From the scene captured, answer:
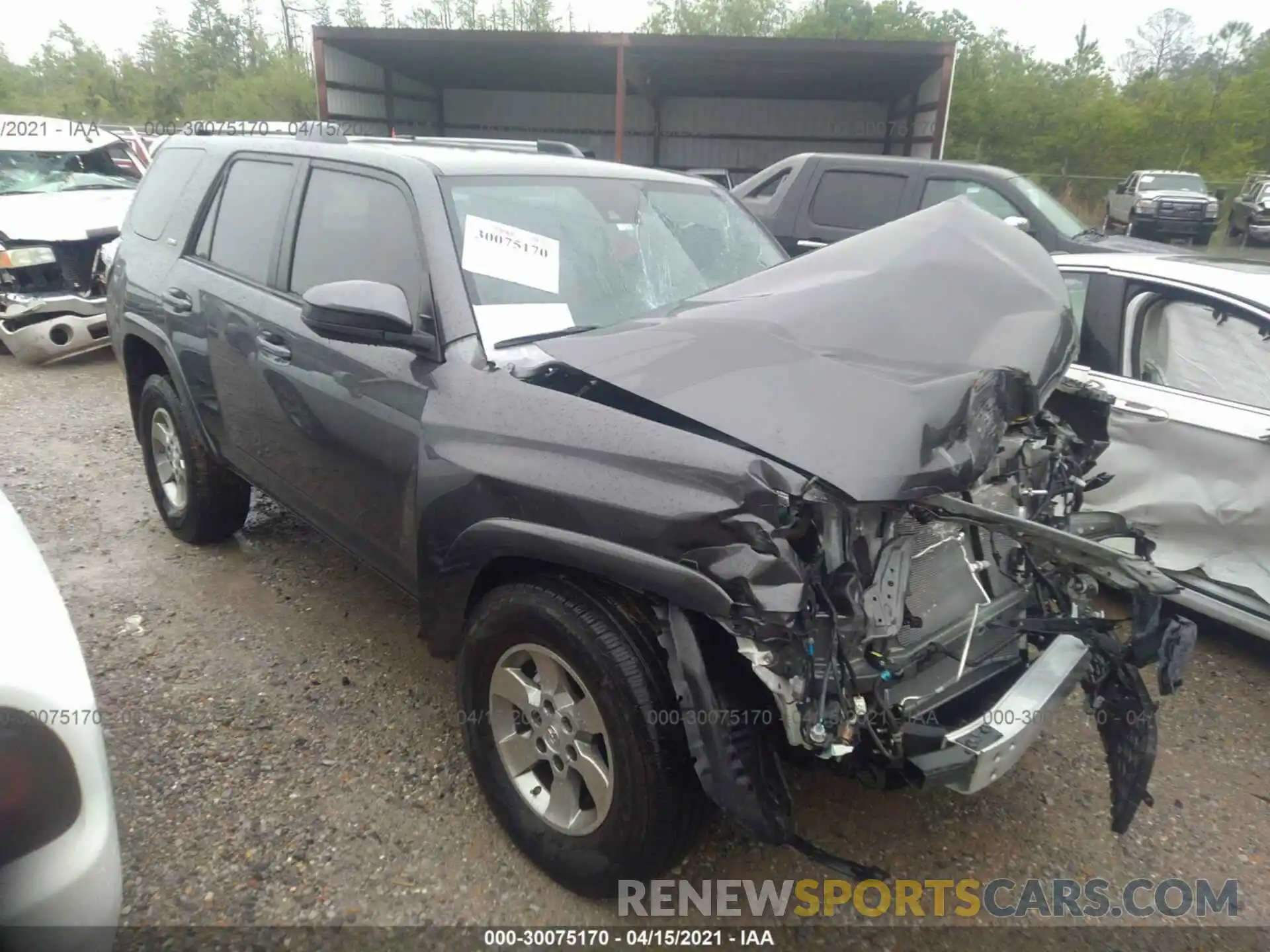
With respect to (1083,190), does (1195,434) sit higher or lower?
higher

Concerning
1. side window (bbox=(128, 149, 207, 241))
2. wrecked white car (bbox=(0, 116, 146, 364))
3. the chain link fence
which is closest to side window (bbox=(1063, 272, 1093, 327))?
side window (bbox=(128, 149, 207, 241))

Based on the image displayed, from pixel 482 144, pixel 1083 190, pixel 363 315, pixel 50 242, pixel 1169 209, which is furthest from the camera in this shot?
pixel 1083 190

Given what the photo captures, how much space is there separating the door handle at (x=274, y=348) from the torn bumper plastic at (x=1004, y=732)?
2502 mm

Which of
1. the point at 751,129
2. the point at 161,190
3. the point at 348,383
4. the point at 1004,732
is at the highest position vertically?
the point at 751,129

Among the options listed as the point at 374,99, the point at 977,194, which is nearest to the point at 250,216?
the point at 977,194

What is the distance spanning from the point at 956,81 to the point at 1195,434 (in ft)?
106

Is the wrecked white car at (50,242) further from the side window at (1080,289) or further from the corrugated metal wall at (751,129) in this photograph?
the corrugated metal wall at (751,129)

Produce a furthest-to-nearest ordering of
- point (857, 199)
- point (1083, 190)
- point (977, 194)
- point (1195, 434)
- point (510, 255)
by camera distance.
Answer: point (1083, 190) → point (857, 199) → point (977, 194) → point (1195, 434) → point (510, 255)

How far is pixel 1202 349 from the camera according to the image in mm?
3855

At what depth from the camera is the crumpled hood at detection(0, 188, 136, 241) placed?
816cm

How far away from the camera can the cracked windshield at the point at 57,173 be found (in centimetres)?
920

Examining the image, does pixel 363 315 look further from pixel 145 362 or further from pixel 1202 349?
pixel 1202 349

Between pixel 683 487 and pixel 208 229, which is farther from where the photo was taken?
pixel 208 229

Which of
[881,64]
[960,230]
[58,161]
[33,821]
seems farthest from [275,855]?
[881,64]
